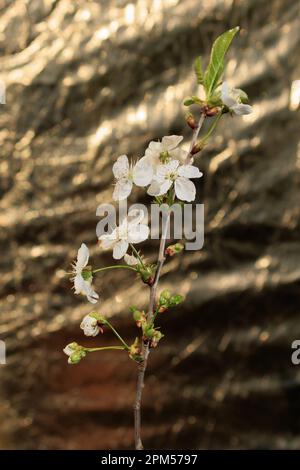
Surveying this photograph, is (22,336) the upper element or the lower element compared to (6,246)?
lower

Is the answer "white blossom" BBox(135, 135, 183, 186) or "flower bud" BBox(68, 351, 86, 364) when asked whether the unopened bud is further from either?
"flower bud" BBox(68, 351, 86, 364)

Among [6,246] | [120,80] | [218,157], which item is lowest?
[6,246]

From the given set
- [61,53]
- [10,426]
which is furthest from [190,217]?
[10,426]

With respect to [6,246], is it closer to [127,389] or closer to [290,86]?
[127,389]

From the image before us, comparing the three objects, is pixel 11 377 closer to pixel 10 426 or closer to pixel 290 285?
pixel 10 426

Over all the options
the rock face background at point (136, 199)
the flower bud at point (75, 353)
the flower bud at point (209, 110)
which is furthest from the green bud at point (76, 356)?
the rock face background at point (136, 199)

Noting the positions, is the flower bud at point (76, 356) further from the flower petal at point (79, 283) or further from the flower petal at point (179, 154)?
the flower petal at point (179, 154)

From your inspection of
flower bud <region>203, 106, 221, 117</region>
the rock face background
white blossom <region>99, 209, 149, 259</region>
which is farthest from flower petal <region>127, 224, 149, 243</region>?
the rock face background
